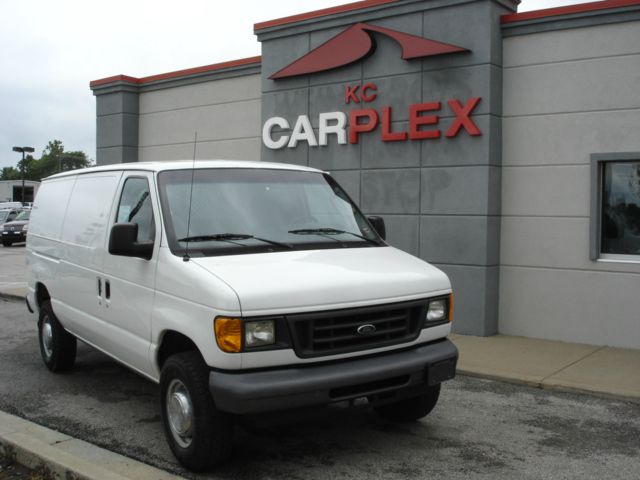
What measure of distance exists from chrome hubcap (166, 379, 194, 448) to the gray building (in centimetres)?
563

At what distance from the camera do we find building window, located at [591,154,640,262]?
29.3 ft

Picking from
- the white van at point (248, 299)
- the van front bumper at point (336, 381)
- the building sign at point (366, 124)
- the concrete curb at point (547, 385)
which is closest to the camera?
the van front bumper at point (336, 381)

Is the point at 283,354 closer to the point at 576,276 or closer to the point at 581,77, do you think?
the point at 576,276

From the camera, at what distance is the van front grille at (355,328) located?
14.4ft

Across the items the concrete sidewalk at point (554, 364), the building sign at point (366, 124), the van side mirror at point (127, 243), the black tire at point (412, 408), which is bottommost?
the concrete sidewalk at point (554, 364)

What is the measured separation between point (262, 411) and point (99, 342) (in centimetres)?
241

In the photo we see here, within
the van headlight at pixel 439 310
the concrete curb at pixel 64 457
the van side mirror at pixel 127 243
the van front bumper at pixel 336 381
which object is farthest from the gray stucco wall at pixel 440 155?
the concrete curb at pixel 64 457

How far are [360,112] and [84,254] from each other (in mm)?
5527

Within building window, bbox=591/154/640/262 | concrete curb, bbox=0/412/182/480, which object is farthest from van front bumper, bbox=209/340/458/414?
building window, bbox=591/154/640/262

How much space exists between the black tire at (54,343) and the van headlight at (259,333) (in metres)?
3.58

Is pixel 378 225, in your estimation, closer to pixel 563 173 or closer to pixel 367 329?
pixel 367 329

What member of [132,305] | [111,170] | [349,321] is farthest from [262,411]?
[111,170]

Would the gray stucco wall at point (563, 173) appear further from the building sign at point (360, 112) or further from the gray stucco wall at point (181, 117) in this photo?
the gray stucco wall at point (181, 117)

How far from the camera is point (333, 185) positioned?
612 cm
